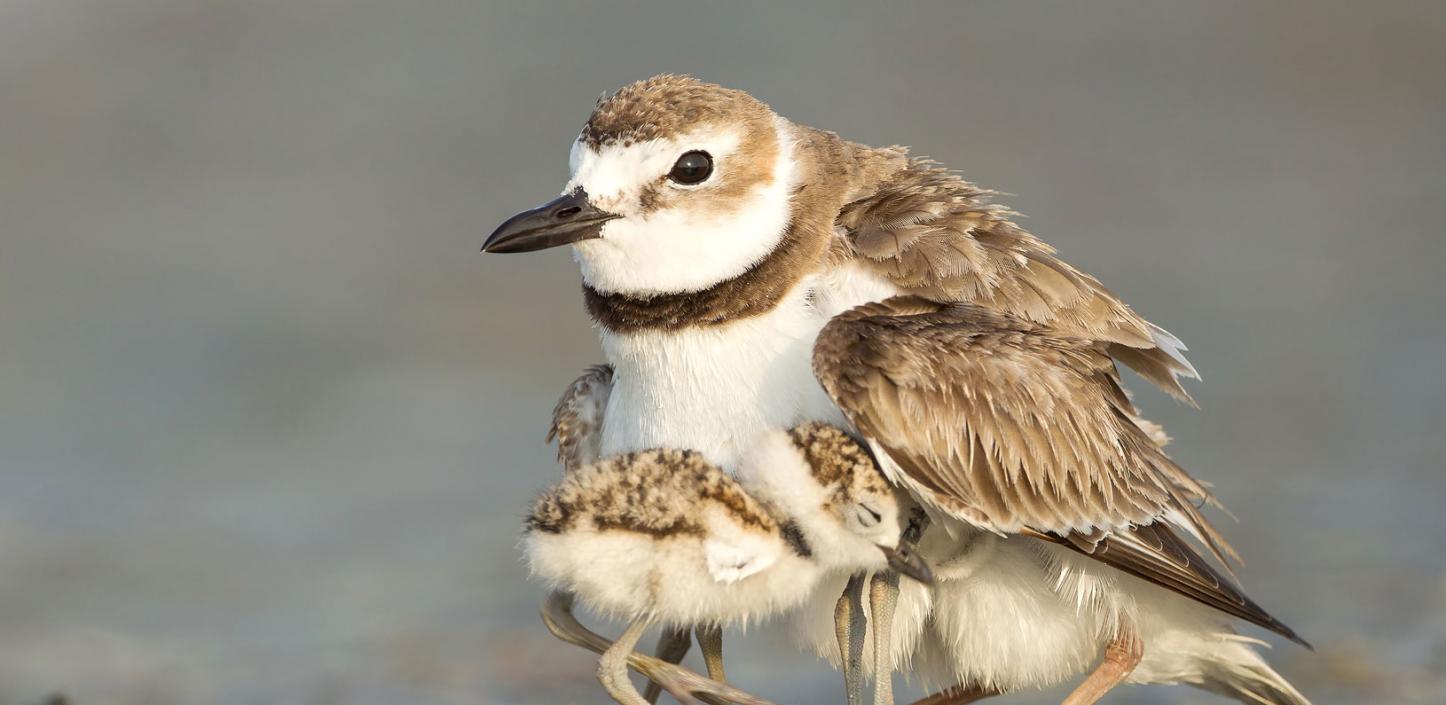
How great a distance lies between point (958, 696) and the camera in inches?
248

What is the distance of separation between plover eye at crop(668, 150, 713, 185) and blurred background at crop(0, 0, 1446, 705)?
9.51 feet

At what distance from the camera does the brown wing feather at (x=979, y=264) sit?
5.28m

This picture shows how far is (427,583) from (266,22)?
258 inches

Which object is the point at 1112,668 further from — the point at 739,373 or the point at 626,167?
the point at 626,167

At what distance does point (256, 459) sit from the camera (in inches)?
392

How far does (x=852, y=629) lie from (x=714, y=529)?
0.98 meters

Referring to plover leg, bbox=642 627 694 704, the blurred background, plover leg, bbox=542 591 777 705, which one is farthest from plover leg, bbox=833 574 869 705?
the blurred background

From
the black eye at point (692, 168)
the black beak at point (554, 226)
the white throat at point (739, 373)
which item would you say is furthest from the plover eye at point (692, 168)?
the white throat at point (739, 373)

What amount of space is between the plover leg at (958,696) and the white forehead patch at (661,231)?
1.76 m

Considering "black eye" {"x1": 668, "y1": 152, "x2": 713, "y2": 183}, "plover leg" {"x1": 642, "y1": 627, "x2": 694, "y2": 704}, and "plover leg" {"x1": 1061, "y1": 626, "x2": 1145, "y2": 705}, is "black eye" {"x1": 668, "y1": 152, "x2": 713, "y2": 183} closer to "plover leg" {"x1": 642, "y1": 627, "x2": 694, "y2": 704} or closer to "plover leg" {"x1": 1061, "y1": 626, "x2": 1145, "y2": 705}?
"plover leg" {"x1": 642, "y1": 627, "x2": 694, "y2": 704}

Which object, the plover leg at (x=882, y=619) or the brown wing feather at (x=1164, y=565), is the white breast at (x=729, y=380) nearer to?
the plover leg at (x=882, y=619)

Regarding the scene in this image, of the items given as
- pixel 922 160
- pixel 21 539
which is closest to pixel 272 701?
pixel 21 539

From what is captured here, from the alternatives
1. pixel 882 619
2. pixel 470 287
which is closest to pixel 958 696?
pixel 882 619

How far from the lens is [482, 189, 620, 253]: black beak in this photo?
514 cm
